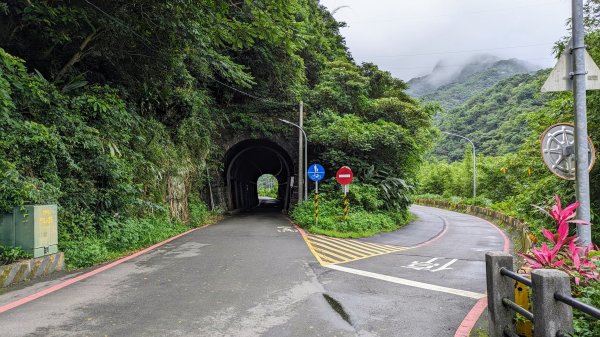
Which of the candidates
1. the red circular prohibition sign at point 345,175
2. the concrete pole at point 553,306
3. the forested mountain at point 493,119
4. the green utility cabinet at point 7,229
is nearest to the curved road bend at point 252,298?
the green utility cabinet at point 7,229

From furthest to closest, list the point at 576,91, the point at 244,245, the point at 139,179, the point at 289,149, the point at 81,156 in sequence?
the point at 289,149, the point at 139,179, the point at 244,245, the point at 81,156, the point at 576,91

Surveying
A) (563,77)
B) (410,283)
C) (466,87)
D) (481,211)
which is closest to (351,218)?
(410,283)

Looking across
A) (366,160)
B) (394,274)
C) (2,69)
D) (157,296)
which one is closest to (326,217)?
(366,160)

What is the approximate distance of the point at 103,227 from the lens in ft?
29.6

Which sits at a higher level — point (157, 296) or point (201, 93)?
point (201, 93)

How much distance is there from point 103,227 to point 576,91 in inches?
365

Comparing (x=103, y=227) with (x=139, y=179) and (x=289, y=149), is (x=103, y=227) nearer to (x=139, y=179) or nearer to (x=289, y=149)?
(x=139, y=179)

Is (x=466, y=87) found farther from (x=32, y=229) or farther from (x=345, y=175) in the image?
(x=32, y=229)

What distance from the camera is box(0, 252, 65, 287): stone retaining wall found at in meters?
5.99

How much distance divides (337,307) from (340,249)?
552cm

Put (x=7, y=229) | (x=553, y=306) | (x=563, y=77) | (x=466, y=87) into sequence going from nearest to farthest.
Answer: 1. (x=553, y=306)
2. (x=563, y=77)
3. (x=7, y=229)
4. (x=466, y=87)

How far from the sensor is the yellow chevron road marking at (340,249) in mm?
9267

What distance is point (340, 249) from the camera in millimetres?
10773

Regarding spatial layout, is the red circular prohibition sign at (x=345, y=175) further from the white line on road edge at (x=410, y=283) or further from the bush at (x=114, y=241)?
the white line on road edge at (x=410, y=283)
